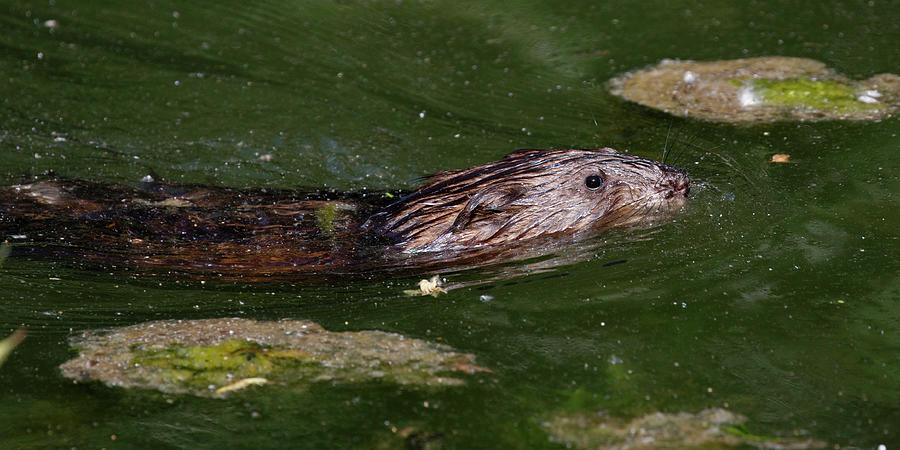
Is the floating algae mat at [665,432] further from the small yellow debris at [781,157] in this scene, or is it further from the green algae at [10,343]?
the small yellow debris at [781,157]

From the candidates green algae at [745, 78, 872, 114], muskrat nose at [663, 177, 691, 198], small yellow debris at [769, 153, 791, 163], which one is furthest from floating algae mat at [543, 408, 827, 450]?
green algae at [745, 78, 872, 114]

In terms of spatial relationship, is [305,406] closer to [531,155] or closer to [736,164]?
[531,155]

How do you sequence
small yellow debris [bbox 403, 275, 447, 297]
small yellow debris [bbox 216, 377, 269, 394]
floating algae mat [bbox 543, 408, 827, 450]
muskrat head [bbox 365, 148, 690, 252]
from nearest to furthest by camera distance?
floating algae mat [bbox 543, 408, 827, 450] → small yellow debris [bbox 216, 377, 269, 394] → small yellow debris [bbox 403, 275, 447, 297] → muskrat head [bbox 365, 148, 690, 252]

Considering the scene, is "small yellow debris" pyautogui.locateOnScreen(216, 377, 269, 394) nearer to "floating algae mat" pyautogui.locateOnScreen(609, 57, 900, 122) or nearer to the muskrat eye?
the muskrat eye

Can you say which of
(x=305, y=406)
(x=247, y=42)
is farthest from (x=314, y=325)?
(x=247, y=42)

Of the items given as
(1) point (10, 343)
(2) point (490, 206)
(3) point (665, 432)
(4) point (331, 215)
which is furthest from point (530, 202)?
(1) point (10, 343)

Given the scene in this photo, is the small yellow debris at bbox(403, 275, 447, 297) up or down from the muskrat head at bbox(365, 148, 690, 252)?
down

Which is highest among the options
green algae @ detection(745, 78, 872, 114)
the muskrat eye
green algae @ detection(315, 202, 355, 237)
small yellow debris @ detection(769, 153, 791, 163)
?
the muskrat eye

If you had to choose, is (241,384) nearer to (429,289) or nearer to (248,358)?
(248,358)
